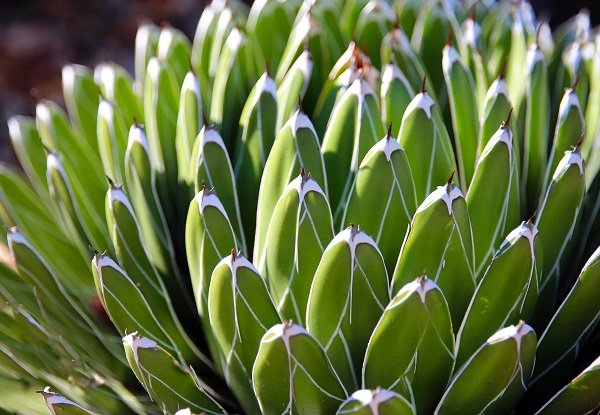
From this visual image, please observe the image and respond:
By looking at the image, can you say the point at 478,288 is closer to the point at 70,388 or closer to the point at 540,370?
the point at 540,370

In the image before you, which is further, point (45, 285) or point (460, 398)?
point (45, 285)

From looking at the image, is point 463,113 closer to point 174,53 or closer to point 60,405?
point 174,53

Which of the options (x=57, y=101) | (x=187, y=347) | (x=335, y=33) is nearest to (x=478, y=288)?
(x=187, y=347)

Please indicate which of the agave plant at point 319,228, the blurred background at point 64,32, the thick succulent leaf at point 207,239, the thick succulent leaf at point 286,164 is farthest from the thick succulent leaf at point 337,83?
the blurred background at point 64,32

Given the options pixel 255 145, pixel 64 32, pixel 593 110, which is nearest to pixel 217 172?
pixel 255 145

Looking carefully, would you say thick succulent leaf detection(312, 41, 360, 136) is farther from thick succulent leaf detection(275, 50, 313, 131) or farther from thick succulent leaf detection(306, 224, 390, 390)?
thick succulent leaf detection(306, 224, 390, 390)

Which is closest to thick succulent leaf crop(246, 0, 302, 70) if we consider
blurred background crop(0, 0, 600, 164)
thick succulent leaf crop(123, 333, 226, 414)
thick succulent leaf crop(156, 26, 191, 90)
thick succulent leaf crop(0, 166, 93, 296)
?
thick succulent leaf crop(156, 26, 191, 90)
